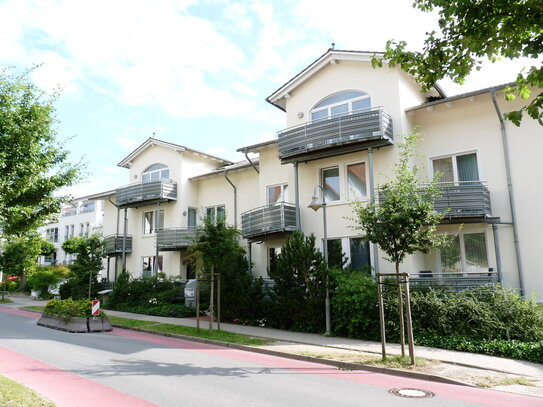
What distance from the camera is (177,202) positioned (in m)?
25.6

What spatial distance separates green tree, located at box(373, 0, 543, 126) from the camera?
20.0 ft

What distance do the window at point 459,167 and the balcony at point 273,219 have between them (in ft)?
19.4

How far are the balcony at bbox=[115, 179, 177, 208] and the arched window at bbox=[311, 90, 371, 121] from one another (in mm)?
10630

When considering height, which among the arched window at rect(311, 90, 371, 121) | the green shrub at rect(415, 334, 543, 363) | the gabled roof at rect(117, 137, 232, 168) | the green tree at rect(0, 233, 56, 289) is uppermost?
the gabled roof at rect(117, 137, 232, 168)

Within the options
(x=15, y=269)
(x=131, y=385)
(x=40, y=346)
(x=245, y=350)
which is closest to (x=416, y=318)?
(x=245, y=350)

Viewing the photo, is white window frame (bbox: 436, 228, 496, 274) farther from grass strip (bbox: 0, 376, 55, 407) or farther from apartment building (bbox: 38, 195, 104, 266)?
apartment building (bbox: 38, 195, 104, 266)

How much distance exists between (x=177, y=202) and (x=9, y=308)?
470 inches

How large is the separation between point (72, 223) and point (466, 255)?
154ft

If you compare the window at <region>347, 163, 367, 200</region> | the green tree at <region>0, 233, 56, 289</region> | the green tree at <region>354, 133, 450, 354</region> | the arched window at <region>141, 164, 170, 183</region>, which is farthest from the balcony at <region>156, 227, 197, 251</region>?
the green tree at <region>354, 133, 450, 354</region>

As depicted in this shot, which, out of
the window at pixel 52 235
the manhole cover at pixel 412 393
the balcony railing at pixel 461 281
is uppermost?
the window at pixel 52 235

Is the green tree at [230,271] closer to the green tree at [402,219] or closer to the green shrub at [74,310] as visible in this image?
the green shrub at [74,310]

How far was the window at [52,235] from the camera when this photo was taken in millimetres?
53894

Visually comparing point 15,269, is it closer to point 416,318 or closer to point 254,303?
point 254,303

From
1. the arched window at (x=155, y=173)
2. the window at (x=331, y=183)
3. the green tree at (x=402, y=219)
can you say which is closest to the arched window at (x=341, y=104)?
the window at (x=331, y=183)
